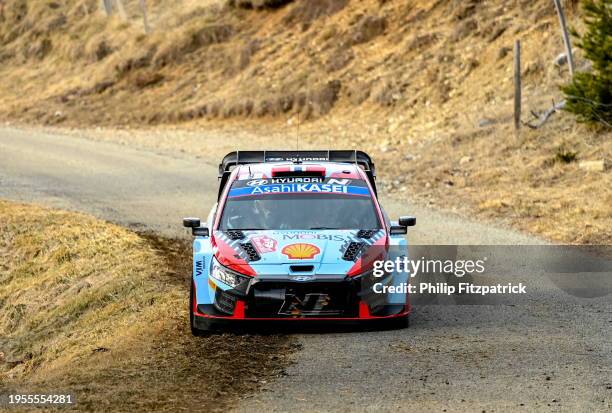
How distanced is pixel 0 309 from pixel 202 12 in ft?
109

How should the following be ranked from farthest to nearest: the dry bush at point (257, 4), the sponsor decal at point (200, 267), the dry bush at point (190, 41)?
the dry bush at point (257, 4) < the dry bush at point (190, 41) < the sponsor decal at point (200, 267)

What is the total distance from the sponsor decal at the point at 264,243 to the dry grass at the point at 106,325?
83cm

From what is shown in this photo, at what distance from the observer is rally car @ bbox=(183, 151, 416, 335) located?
9.57 meters

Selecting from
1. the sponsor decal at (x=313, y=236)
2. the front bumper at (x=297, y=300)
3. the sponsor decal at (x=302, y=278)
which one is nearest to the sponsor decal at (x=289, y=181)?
the sponsor decal at (x=313, y=236)

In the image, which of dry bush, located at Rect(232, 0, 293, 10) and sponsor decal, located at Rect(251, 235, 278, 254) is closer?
sponsor decal, located at Rect(251, 235, 278, 254)

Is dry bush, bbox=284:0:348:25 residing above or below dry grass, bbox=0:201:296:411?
above

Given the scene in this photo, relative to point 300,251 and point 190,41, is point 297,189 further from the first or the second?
point 190,41

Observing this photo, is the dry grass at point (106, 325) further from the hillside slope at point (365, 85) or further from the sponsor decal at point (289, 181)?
the hillside slope at point (365, 85)

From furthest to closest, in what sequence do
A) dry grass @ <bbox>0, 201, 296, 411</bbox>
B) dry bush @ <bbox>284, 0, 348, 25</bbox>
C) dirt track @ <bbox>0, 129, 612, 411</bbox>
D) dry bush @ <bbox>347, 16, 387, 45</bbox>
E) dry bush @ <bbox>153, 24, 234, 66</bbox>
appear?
dry bush @ <bbox>153, 24, 234, 66</bbox> < dry bush @ <bbox>284, 0, 348, 25</bbox> < dry bush @ <bbox>347, 16, 387, 45</bbox> < dry grass @ <bbox>0, 201, 296, 411</bbox> < dirt track @ <bbox>0, 129, 612, 411</bbox>

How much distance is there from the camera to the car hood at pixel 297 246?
31.8ft

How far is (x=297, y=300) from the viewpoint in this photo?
9531 mm

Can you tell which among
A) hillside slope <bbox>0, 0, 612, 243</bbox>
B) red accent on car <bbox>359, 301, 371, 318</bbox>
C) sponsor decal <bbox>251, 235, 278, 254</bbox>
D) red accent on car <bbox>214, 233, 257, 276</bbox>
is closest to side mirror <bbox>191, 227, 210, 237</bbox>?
red accent on car <bbox>214, 233, 257, 276</bbox>

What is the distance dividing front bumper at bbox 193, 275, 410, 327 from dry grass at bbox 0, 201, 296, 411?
0.29m

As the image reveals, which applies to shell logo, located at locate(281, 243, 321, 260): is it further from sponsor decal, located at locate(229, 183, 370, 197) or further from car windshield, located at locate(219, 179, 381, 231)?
sponsor decal, located at locate(229, 183, 370, 197)
